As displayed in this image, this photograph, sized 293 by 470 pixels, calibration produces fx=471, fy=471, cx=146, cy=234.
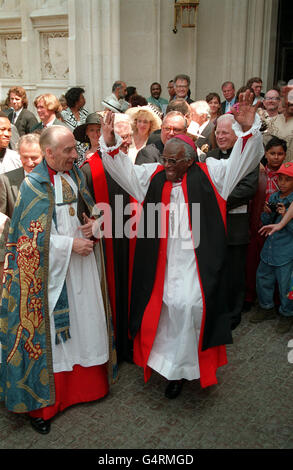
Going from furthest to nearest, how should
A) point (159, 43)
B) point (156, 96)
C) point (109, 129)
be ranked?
point (159, 43), point (156, 96), point (109, 129)

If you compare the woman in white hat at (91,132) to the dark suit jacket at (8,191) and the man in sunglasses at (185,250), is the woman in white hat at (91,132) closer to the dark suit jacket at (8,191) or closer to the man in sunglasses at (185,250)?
the dark suit jacket at (8,191)

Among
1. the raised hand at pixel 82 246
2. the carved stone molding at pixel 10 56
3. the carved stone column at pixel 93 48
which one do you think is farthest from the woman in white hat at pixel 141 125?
the carved stone molding at pixel 10 56

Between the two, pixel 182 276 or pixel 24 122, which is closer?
pixel 182 276

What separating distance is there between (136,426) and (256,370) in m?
1.25

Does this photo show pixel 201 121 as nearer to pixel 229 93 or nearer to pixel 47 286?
pixel 229 93

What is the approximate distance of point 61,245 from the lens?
3.16 metres

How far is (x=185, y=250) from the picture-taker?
3.45 metres

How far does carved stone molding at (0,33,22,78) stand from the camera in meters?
11.8

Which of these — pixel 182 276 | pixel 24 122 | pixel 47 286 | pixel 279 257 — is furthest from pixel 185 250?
pixel 24 122

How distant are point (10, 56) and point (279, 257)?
32.1 feet

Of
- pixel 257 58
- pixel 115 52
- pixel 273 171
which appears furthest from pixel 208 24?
pixel 273 171

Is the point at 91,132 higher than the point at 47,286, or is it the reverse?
the point at 91,132

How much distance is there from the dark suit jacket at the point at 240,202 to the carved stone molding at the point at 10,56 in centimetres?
883
